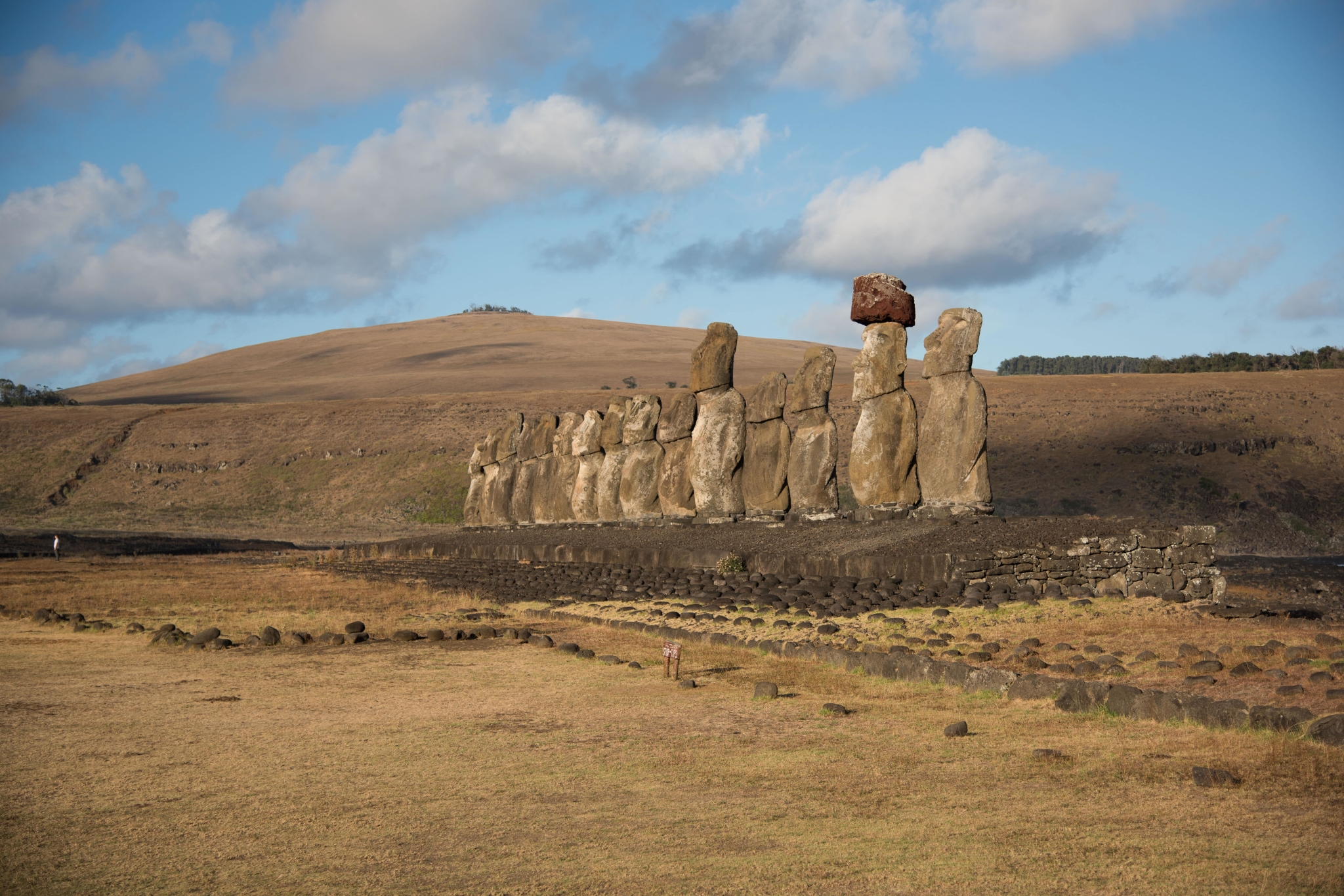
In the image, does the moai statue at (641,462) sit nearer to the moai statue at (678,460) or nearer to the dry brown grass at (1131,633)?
the moai statue at (678,460)

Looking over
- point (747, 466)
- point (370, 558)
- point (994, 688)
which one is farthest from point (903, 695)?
point (370, 558)

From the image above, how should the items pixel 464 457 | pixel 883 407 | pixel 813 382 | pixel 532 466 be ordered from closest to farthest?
pixel 883 407 < pixel 813 382 < pixel 532 466 < pixel 464 457

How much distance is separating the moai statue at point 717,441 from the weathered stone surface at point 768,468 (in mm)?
434

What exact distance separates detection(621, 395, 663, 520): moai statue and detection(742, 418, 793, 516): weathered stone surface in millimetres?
3239

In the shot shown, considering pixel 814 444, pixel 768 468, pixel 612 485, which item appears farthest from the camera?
pixel 612 485

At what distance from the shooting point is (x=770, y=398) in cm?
2148

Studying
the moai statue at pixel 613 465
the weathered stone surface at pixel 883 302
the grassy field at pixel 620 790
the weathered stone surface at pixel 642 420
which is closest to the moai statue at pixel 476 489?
the moai statue at pixel 613 465

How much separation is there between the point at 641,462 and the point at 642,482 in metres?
0.48

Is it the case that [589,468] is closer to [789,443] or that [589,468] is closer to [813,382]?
[789,443]

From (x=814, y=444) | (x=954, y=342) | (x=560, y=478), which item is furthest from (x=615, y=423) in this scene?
(x=954, y=342)

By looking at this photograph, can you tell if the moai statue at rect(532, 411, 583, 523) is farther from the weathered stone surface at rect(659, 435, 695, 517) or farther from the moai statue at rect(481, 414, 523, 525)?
the weathered stone surface at rect(659, 435, 695, 517)

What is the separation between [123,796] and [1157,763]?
220 inches

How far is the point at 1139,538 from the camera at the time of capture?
13586 mm

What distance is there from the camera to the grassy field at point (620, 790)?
463 centimetres
